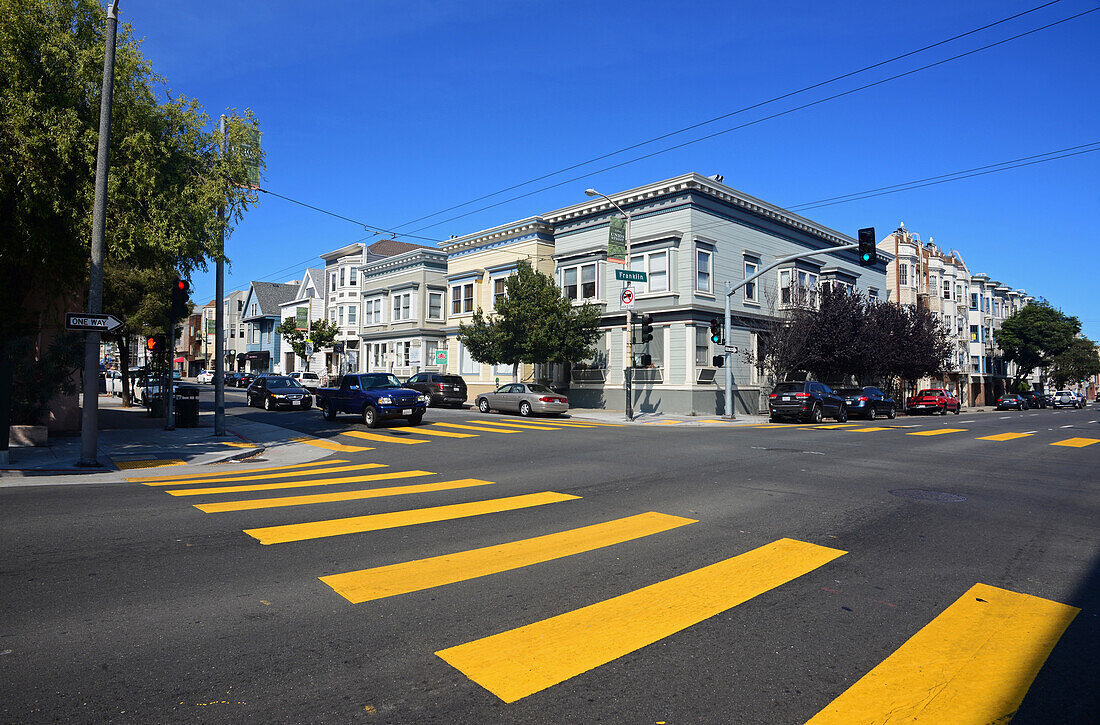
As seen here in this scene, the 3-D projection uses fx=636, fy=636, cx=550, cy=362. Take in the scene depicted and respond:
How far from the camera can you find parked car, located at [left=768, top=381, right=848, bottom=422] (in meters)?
26.5

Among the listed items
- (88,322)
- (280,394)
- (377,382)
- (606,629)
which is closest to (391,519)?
(606,629)

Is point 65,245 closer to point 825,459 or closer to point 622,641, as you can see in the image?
point 622,641

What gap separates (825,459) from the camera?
12.5 m

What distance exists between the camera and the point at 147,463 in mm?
12211

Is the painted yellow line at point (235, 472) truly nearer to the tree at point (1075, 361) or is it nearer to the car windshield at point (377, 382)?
the car windshield at point (377, 382)

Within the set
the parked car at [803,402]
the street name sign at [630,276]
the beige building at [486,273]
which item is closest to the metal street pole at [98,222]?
the street name sign at [630,276]

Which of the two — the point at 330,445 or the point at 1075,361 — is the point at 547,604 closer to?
the point at 330,445

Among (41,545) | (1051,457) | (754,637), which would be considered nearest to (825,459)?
(1051,457)

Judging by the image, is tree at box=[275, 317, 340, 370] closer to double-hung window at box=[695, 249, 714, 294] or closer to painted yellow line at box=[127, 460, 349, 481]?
double-hung window at box=[695, 249, 714, 294]

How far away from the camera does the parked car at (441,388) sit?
3306 cm

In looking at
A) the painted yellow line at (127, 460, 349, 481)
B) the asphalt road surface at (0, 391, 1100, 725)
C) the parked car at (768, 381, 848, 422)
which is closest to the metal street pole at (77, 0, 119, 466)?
the painted yellow line at (127, 460, 349, 481)

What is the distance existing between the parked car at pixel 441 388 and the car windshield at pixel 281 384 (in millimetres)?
5599

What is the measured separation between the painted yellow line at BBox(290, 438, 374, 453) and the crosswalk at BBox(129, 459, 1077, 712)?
736 cm

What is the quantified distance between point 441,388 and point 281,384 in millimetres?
7688
